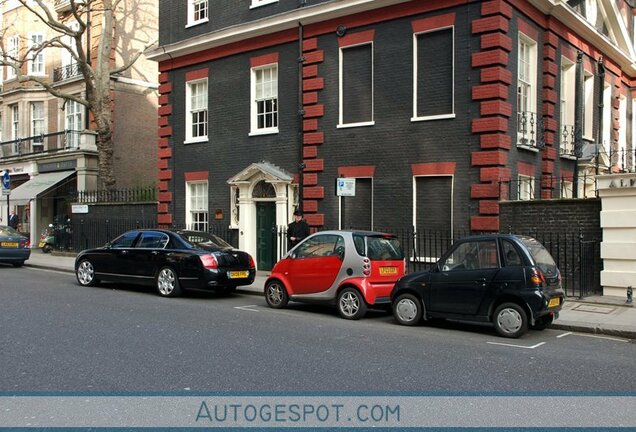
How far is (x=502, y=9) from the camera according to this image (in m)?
13.9

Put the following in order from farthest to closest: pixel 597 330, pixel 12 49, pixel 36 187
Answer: pixel 12 49, pixel 36 187, pixel 597 330

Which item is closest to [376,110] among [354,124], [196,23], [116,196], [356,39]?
[354,124]

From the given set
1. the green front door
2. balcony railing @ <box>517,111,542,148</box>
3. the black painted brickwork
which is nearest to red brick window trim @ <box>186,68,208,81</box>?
the black painted brickwork

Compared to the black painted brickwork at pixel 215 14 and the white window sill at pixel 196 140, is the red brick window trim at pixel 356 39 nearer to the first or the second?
the black painted brickwork at pixel 215 14

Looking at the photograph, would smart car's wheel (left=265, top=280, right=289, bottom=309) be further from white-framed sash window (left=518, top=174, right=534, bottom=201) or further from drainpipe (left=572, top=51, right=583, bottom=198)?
drainpipe (left=572, top=51, right=583, bottom=198)

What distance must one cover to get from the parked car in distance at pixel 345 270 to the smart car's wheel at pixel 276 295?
23mm

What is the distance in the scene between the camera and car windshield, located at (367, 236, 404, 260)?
10641mm

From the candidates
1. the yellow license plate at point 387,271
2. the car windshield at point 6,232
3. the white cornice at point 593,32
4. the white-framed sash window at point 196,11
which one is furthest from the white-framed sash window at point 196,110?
the yellow license plate at point 387,271

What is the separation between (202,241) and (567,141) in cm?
1176

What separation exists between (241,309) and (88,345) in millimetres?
4110

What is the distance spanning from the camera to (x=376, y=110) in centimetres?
1578

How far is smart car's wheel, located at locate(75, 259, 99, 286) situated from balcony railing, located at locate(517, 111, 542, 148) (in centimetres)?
1141

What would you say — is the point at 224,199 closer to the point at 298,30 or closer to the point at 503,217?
the point at 298,30

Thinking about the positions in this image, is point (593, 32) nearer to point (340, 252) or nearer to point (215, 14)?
point (215, 14)
